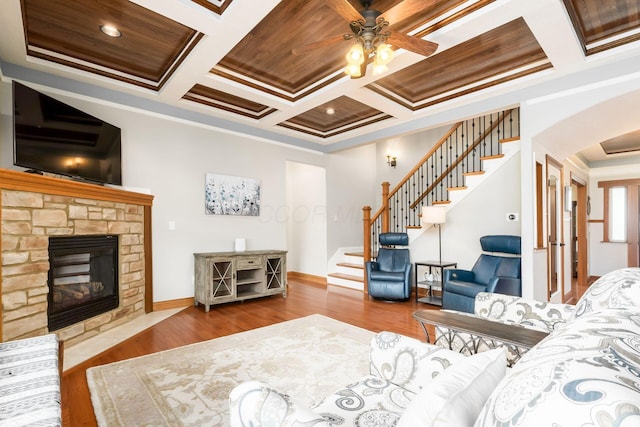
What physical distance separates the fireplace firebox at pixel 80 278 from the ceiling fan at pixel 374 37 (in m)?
2.79

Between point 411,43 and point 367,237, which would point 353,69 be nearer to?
point 411,43

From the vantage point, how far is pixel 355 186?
7047 mm

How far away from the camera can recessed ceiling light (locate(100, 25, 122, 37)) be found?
9.15 ft

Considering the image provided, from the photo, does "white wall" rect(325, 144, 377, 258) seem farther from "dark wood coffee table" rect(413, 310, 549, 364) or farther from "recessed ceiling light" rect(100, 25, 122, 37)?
"dark wood coffee table" rect(413, 310, 549, 364)

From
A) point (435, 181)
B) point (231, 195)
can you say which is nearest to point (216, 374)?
point (231, 195)

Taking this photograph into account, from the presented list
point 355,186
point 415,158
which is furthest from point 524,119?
point 355,186

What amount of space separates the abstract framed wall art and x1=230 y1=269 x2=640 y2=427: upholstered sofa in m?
3.84

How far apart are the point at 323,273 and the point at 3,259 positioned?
4.75m

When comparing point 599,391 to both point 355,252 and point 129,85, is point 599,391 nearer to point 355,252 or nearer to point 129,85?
point 129,85

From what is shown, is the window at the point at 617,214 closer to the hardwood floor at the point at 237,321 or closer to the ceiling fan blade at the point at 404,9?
the hardwood floor at the point at 237,321

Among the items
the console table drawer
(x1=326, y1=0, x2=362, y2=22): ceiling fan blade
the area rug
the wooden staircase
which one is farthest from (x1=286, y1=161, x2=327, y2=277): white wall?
(x1=326, y1=0, x2=362, y2=22): ceiling fan blade

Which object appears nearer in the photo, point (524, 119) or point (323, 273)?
point (524, 119)

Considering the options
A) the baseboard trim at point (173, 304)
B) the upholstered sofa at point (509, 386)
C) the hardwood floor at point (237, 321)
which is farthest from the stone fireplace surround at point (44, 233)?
the upholstered sofa at point (509, 386)

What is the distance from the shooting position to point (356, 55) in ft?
8.16
